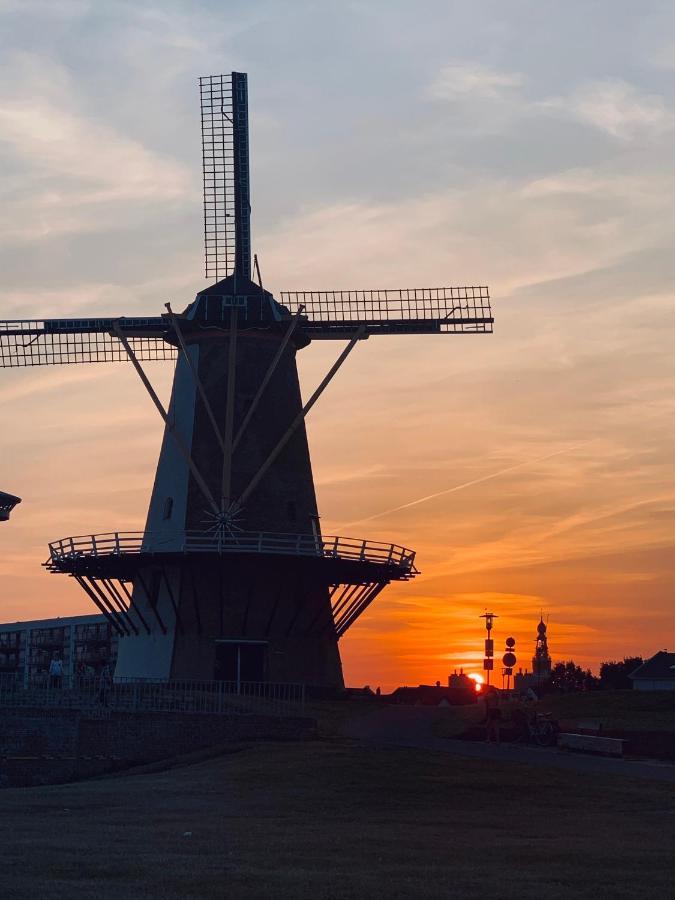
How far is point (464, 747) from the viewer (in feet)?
125

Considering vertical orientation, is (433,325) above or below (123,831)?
above

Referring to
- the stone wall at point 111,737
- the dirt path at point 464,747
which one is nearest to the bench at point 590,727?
the dirt path at point 464,747

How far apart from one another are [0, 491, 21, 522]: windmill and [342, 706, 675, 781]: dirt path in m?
13.7

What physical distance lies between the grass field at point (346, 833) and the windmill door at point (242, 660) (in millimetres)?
22548

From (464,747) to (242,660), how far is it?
1963 cm

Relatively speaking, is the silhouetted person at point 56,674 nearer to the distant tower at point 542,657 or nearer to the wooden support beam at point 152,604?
the wooden support beam at point 152,604

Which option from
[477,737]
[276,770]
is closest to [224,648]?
[477,737]

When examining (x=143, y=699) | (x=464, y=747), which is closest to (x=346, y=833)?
(x=464, y=747)

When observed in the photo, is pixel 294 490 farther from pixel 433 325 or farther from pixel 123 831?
pixel 123 831

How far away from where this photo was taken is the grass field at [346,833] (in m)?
15.8

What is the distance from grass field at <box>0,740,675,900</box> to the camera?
1583 cm

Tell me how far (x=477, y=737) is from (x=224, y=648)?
15.6 meters

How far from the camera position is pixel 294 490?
191 feet

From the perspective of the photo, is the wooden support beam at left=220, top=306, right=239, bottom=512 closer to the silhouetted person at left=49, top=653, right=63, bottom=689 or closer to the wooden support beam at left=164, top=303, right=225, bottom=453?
the wooden support beam at left=164, top=303, right=225, bottom=453
